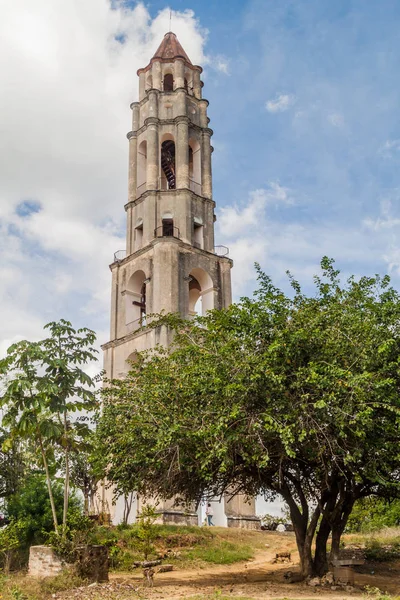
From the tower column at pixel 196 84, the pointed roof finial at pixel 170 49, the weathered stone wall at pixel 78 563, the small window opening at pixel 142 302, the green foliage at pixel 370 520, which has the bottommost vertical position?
the weathered stone wall at pixel 78 563

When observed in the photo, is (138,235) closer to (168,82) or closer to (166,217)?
(166,217)

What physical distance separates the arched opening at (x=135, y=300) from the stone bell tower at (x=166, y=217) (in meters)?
0.05

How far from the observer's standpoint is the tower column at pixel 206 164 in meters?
32.7

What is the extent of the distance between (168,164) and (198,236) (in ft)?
16.7

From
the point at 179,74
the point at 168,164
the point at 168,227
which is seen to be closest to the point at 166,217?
the point at 168,227

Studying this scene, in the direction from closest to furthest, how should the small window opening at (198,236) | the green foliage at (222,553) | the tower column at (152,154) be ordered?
the green foliage at (222,553) → the small window opening at (198,236) → the tower column at (152,154)

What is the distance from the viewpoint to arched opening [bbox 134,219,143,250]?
3146 centimetres

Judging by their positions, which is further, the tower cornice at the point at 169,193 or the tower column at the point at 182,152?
the tower column at the point at 182,152

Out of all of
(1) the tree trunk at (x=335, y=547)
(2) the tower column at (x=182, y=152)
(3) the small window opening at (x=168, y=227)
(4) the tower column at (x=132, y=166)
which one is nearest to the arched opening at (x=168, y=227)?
(3) the small window opening at (x=168, y=227)

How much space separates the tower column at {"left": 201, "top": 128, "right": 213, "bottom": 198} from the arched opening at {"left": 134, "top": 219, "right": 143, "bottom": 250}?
369 centimetres

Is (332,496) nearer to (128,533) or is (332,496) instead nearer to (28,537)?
(128,533)

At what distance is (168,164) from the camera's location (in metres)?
34.1

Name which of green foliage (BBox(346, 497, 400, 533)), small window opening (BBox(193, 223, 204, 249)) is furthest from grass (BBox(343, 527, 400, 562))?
small window opening (BBox(193, 223, 204, 249))

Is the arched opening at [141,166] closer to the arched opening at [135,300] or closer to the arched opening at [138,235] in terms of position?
the arched opening at [138,235]
